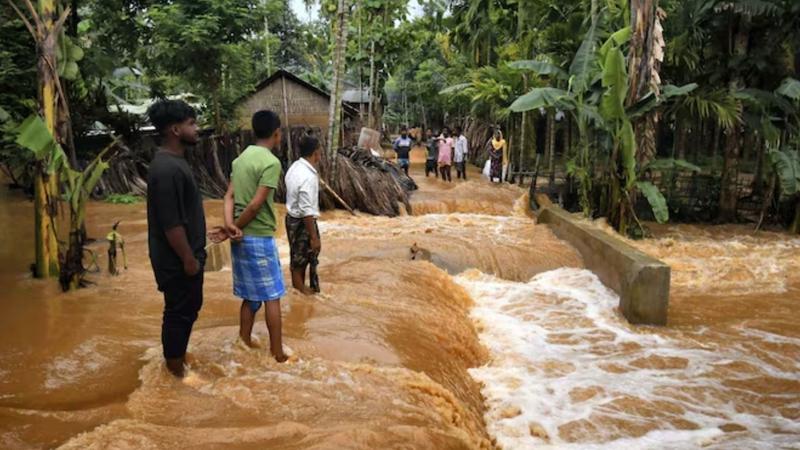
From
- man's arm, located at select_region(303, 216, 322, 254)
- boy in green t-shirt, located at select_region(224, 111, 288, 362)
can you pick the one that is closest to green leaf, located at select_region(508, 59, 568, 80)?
man's arm, located at select_region(303, 216, 322, 254)

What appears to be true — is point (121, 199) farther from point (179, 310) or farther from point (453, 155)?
point (179, 310)

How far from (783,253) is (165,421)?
11.4m

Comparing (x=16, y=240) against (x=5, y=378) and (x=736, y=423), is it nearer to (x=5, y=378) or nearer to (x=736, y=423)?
(x=5, y=378)

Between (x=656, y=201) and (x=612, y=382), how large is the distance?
598cm

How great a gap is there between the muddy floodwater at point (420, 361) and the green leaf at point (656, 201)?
0.97 metres

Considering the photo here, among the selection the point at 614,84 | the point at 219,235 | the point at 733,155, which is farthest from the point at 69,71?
the point at 733,155

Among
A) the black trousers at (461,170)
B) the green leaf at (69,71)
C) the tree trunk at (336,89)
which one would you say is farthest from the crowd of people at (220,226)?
the black trousers at (461,170)

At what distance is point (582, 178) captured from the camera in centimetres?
1210

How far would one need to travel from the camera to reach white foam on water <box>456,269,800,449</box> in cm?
467

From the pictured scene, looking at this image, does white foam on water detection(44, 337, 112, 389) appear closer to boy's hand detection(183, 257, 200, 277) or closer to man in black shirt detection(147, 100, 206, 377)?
man in black shirt detection(147, 100, 206, 377)

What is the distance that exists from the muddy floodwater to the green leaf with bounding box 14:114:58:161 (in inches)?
58.3

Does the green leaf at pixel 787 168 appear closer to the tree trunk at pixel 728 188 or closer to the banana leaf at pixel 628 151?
the tree trunk at pixel 728 188

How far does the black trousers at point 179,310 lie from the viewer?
11.7 ft

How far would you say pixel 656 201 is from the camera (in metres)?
10.7
